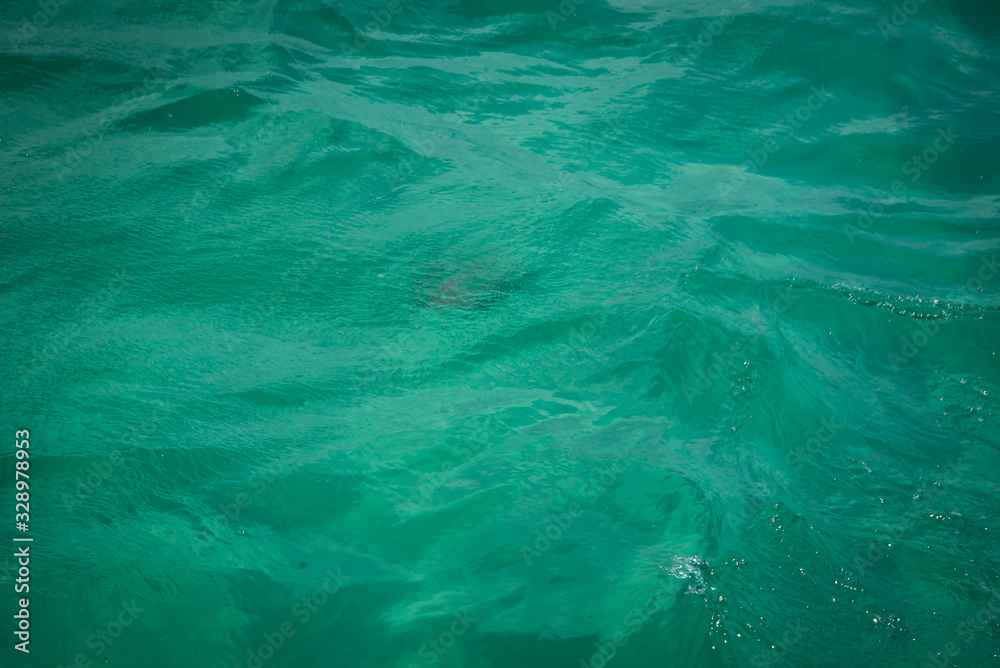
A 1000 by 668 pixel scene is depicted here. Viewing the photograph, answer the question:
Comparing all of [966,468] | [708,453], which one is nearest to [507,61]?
[708,453]

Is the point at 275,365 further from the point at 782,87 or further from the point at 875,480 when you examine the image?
the point at 782,87

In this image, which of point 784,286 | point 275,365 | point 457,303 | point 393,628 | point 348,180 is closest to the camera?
point 393,628

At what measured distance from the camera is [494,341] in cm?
472

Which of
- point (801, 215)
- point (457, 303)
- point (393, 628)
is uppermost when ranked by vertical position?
point (801, 215)

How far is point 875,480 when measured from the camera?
12.6 feet

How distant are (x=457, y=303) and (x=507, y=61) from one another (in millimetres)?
4536

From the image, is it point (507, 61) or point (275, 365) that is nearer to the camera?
point (275, 365)

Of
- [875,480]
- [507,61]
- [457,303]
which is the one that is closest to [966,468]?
[875,480]

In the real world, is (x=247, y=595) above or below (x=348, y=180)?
below

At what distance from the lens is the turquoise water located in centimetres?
313

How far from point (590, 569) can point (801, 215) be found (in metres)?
4.33

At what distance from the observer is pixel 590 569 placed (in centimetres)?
335

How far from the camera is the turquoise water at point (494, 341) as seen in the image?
313 centimetres

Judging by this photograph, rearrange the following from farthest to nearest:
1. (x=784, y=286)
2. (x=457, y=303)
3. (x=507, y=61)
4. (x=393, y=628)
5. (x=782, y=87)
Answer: (x=507, y=61)
(x=782, y=87)
(x=784, y=286)
(x=457, y=303)
(x=393, y=628)
